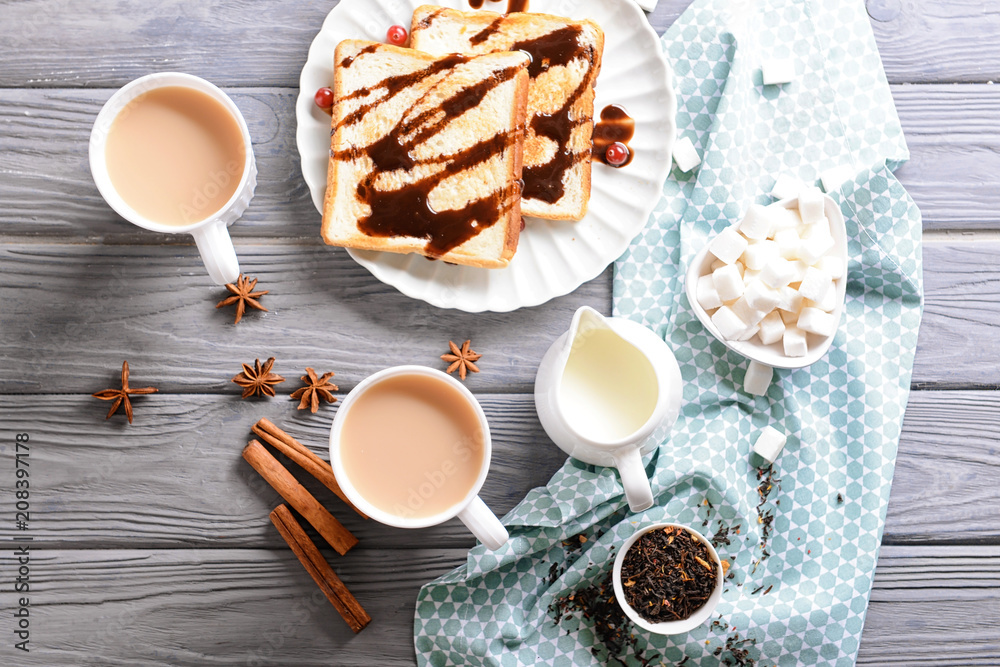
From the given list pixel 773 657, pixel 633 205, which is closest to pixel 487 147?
pixel 633 205

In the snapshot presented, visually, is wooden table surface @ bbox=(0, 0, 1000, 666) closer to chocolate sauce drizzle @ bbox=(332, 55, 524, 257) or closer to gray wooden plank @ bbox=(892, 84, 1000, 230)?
chocolate sauce drizzle @ bbox=(332, 55, 524, 257)

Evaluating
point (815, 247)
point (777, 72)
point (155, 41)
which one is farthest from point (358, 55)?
point (815, 247)

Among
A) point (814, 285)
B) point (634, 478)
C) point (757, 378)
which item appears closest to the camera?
point (634, 478)

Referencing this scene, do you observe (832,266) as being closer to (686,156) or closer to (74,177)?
(686,156)

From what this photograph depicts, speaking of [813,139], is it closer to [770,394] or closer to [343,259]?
[770,394]

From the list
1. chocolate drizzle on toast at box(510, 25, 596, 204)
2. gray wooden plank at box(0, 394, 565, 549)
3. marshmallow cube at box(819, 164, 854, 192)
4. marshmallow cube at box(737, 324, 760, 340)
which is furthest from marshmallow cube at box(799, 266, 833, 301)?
gray wooden plank at box(0, 394, 565, 549)

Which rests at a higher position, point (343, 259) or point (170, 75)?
point (170, 75)

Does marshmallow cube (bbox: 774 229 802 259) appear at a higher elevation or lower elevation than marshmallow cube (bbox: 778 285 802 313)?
higher
